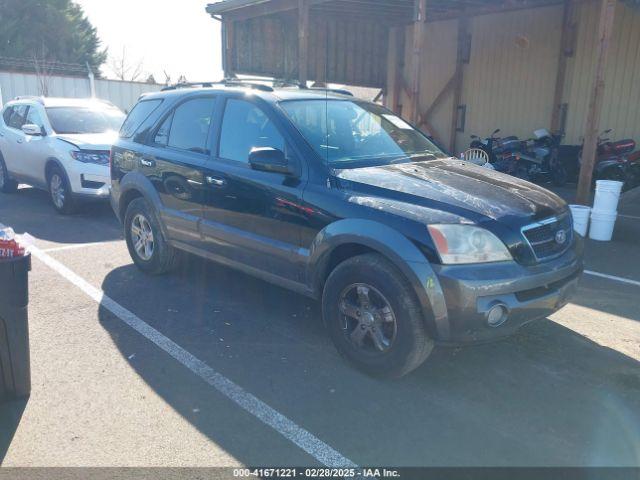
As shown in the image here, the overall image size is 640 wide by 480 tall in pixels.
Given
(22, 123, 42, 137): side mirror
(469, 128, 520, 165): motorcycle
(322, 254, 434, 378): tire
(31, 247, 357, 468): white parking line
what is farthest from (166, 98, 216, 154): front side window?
(469, 128, 520, 165): motorcycle

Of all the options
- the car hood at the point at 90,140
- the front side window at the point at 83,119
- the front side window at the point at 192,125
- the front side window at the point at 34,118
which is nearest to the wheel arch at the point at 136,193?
the front side window at the point at 192,125

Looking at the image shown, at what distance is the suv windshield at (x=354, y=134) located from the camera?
418cm

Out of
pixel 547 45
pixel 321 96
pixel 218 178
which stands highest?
pixel 547 45

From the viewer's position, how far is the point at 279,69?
1580cm

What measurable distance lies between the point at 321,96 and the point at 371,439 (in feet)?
9.62

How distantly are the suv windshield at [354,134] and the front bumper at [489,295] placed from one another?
4.24 feet

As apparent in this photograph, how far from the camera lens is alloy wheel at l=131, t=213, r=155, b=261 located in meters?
5.64

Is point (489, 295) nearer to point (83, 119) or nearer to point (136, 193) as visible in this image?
point (136, 193)

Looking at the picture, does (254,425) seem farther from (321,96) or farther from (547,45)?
(547,45)

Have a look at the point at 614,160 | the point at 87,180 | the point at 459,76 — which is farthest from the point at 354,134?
the point at 459,76

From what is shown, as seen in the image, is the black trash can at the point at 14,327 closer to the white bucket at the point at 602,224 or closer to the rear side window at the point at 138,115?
the rear side window at the point at 138,115

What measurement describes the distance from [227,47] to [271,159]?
440 inches

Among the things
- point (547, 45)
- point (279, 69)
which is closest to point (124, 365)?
point (547, 45)

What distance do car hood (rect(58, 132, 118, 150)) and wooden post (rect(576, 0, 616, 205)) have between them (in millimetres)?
6776
